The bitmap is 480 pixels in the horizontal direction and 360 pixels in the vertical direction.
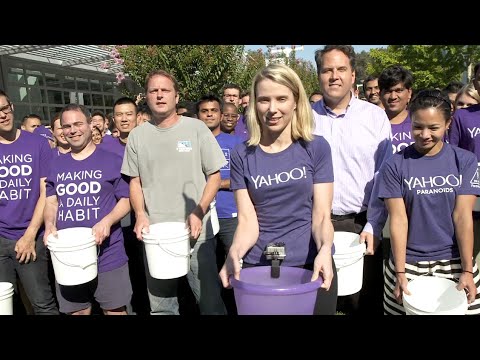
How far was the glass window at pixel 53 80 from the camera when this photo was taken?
16953mm

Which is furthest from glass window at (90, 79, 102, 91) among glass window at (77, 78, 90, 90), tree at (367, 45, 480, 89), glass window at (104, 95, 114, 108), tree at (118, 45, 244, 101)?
tree at (367, 45, 480, 89)

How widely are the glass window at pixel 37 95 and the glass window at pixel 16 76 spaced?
0.51 m

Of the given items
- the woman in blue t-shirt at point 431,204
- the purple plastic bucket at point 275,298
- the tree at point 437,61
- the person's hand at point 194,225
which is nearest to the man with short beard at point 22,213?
the person's hand at point 194,225

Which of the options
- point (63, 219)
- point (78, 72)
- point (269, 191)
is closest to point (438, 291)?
point (269, 191)

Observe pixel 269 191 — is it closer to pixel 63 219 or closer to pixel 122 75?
pixel 63 219

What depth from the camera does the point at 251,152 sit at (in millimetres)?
2250

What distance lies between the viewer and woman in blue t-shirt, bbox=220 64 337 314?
217 centimetres

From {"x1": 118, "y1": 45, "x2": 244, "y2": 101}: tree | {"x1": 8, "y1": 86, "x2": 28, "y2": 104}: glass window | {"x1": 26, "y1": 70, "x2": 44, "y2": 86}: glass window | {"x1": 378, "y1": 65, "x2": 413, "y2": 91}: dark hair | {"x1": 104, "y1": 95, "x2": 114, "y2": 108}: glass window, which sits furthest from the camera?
{"x1": 104, "y1": 95, "x2": 114, "y2": 108}: glass window

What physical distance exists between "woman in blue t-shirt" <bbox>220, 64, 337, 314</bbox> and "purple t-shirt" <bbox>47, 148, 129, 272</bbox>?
57.8 inches

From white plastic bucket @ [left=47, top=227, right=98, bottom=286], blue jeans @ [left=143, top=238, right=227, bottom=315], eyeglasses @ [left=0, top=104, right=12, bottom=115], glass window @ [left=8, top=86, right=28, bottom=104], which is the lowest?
blue jeans @ [left=143, top=238, right=227, bottom=315]

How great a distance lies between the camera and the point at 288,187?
7.13 feet

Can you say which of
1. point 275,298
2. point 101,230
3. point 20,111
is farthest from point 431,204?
point 20,111

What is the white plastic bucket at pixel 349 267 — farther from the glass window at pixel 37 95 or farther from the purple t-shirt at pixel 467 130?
the glass window at pixel 37 95

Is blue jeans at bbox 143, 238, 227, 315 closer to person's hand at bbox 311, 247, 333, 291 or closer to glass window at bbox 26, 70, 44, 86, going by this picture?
person's hand at bbox 311, 247, 333, 291
